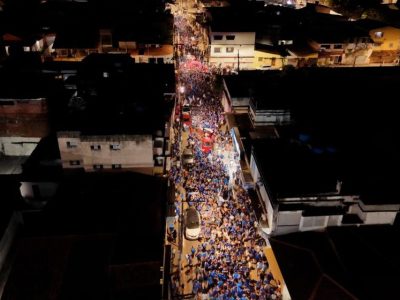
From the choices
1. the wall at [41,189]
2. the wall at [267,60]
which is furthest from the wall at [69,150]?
the wall at [267,60]

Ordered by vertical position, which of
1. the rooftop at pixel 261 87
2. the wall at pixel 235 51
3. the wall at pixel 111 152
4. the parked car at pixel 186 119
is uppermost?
the wall at pixel 235 51

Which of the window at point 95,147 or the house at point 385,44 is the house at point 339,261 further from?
the house at point 385,44

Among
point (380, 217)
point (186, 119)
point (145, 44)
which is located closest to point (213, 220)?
point (380, 217)

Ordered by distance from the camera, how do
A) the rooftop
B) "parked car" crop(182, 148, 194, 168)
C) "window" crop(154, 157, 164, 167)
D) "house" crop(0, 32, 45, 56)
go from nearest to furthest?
"window" crop(154, 157, 164, 167)
"parked car" crop(182, 148, 194, 168)
the rooftop
"house" crop(0, 32, 45, 56)

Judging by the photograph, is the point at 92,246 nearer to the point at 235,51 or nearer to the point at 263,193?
the point at 263,193

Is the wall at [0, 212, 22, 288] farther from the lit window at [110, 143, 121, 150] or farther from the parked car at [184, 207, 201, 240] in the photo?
the parked car at [184, 207, 201, 240]

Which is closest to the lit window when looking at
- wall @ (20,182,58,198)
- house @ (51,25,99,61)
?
wall @ (20,182,58,198)
